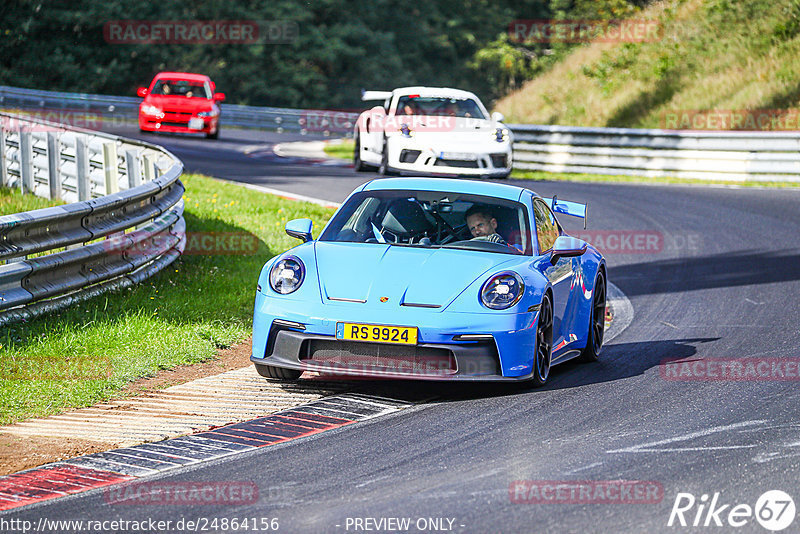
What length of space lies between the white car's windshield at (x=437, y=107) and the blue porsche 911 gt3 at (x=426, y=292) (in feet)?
39.8

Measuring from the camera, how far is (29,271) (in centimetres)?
823

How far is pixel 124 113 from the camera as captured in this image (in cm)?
4159

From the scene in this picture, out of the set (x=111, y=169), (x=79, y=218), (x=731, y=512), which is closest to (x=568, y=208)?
(x=79, y=218)

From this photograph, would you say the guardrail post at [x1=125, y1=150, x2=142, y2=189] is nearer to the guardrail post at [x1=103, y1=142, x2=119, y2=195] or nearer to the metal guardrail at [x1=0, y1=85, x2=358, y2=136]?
the guardrail post at [x1=103, y1=142, x2=119, y2=195]

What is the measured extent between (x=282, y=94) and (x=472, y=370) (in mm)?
51954

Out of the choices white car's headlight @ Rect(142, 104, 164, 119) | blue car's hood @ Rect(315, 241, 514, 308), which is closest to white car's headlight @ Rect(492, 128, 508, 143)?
white car's headlight @ Rect(142, 104, 164, 119)

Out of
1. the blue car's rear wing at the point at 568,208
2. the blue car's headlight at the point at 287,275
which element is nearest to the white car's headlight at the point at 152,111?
the blue car's rear wing at the point at 568,208

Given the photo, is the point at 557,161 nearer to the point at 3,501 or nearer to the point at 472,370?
the point at 472,370

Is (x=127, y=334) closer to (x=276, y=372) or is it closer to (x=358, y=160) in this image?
(x=276, y=372)

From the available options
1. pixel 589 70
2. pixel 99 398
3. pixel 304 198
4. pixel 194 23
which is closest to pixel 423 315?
pixel 99 398

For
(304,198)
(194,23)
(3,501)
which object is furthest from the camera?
(194,23)

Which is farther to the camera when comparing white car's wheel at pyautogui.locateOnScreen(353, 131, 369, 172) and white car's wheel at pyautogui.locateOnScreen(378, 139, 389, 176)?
white car's wheel at pyautogui.locateOnScreen(353, 131, 369, 172)

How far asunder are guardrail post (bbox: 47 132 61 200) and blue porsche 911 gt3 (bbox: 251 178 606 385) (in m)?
7.93

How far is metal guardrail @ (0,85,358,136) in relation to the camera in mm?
40588
